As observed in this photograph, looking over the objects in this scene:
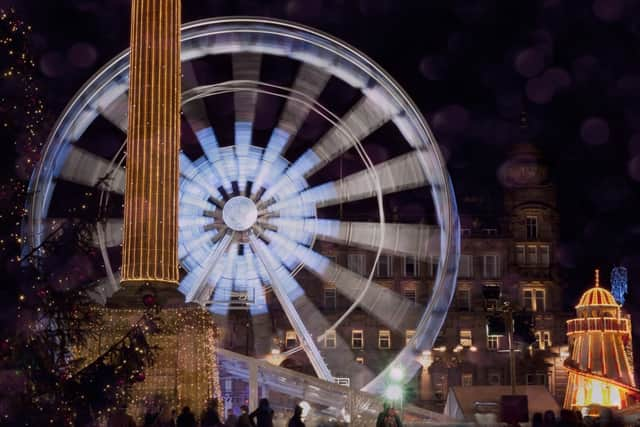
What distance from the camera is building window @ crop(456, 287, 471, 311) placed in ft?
247

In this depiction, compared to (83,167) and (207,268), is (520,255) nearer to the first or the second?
(207,268)

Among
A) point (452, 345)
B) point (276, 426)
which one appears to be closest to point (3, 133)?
point (276, 426)

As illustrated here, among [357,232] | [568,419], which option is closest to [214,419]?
[568,419]

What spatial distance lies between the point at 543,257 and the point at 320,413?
4233cm

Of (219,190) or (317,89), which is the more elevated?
(317,89)

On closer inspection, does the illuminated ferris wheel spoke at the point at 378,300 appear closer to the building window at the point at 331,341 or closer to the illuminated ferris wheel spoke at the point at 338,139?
the building window at the point at 331,341

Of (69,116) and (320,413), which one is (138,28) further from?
(320,413)

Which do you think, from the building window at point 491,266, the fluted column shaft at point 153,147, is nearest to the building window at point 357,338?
the building window at point 491,266

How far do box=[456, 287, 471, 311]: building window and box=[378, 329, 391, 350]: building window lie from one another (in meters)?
A: 5.08

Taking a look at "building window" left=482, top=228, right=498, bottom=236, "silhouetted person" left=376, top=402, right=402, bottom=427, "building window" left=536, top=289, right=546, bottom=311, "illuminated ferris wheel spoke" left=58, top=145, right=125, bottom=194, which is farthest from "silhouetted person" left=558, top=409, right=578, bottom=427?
"building window" left=482, top=228, right=498, bottom=236

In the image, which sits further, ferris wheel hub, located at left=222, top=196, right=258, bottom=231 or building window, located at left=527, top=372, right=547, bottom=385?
building window, located at left=527, top=372, right=547, bottom=385

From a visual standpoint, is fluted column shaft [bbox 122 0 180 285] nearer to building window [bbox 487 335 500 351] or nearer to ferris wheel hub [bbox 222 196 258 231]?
ferris wheel hub [bbox 222 196 258 231]

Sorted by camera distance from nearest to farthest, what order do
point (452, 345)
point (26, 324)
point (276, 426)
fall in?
1. point (26, 324)
2. point (276, 426)
3. point (452, 345)

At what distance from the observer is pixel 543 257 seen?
2965 inches
